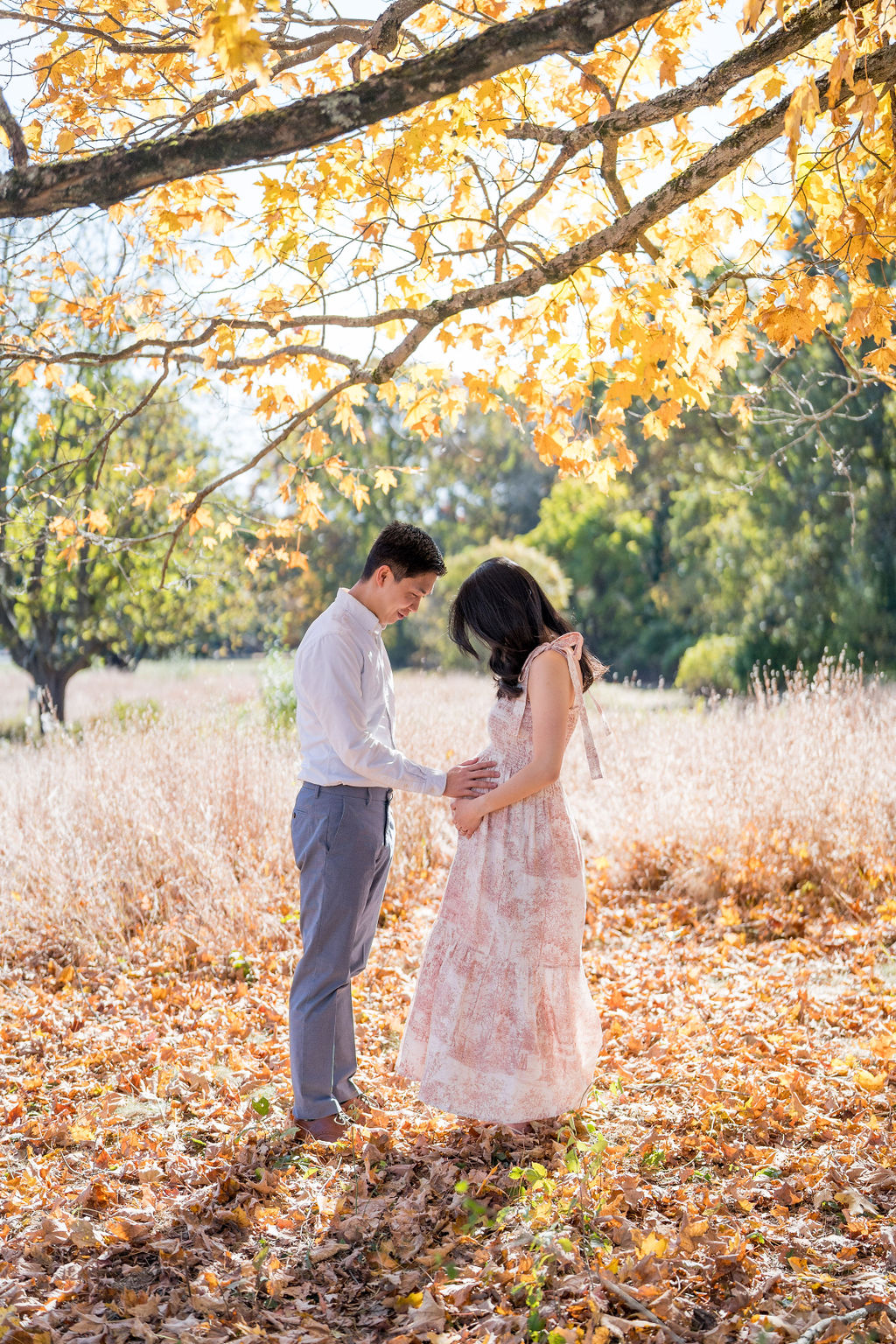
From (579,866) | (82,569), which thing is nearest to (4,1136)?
(579,866)

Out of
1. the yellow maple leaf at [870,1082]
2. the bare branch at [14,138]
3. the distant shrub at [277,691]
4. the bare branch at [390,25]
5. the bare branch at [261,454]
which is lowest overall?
the yellow maple leaf at [870,1082]

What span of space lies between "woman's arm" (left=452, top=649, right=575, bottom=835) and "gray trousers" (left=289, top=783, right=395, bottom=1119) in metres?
0.51

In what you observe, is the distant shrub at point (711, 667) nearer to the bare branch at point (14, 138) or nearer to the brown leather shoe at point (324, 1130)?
the brown leather shoe at point (324, 1130)

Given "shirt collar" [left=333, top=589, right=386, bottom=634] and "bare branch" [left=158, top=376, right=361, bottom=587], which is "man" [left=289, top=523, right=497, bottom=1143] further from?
"bare branch" [left=158, top=376, right=361, bottom=587]

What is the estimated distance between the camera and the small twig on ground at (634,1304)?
92.4 inches

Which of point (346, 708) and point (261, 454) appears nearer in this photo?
point (346, 708)

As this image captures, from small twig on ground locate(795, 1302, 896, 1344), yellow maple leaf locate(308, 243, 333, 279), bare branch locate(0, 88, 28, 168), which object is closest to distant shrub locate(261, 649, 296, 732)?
yellow maple leaf locate(308, 243, 333, 279)

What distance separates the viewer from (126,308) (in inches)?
187

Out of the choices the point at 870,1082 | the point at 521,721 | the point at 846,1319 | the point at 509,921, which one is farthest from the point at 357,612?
the point at 870,1082

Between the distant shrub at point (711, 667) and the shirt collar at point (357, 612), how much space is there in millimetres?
15961

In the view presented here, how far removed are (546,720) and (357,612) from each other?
0.73m

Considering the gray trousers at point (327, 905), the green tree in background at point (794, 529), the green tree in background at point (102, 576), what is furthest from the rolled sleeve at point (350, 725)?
the green tree in background at point (102, 576)

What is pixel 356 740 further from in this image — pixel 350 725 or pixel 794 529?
pixel 794 529

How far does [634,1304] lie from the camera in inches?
96.0
